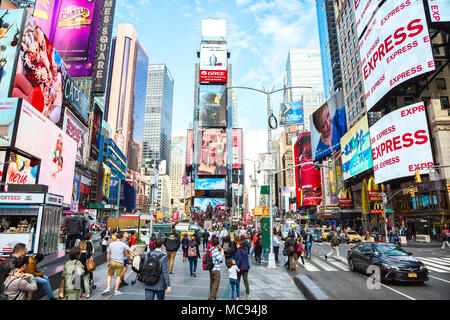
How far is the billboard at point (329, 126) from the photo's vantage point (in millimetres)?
60094

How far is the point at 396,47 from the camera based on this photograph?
111 ft

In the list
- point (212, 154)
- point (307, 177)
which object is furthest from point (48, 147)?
point (307, 177)

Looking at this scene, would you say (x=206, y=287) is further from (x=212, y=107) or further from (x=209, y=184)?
(x=212, y=107)

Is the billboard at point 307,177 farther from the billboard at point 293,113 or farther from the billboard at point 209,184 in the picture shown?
the billboard at point 209,184

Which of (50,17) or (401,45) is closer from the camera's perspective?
(401,45)

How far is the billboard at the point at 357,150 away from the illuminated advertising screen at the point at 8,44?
158 ft

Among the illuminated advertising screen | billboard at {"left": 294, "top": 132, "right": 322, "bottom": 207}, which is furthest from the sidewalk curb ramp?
billboard at {"left": 294, "top": 132, "right": 322, "bottom": 207}

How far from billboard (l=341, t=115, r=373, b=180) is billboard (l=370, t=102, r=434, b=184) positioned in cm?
525

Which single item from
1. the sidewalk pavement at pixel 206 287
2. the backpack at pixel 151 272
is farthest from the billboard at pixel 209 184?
the backpack at pixel 151 272

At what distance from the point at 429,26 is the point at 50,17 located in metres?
65.4

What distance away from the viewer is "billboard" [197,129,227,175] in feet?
328

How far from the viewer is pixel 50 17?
5362cm

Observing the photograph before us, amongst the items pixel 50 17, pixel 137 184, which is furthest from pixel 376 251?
pixel 137 184
